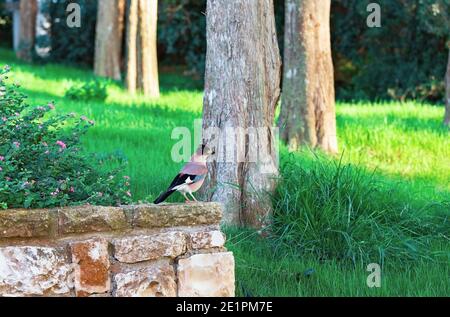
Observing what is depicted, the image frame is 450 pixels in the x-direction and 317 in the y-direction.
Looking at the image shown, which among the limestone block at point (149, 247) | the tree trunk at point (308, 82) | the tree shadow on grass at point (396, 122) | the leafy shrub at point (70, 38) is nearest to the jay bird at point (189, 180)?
the limestone block at point (149, 247)

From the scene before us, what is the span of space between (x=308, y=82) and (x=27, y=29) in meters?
15.0

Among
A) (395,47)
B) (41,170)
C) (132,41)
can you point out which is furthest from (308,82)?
(395,47)

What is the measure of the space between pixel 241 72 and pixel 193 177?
1.60 metres

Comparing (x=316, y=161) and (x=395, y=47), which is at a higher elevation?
(x=395, y=47)

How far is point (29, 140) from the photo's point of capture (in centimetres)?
663

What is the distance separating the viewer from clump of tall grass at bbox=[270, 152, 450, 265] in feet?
24.5

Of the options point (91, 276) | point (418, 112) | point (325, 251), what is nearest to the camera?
point (91, 276)

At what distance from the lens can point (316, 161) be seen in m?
8.68

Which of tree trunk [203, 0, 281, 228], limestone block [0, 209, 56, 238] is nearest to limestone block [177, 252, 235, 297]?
limestone block [0, 209, 56, 238]

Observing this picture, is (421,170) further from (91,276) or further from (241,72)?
(91,276)

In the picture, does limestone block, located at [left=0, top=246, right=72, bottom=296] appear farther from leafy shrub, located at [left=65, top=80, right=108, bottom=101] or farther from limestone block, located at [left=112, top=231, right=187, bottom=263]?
leafy shrub, located at [left=65, top=80, right=108, bottom=101]

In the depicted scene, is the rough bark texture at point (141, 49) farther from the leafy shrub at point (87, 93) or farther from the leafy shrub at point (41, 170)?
the leafy shrub at point (41, 170)

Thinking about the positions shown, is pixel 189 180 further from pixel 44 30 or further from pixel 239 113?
pixel 44 30

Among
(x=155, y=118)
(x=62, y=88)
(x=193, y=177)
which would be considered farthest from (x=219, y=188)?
(x=62, y=88)
